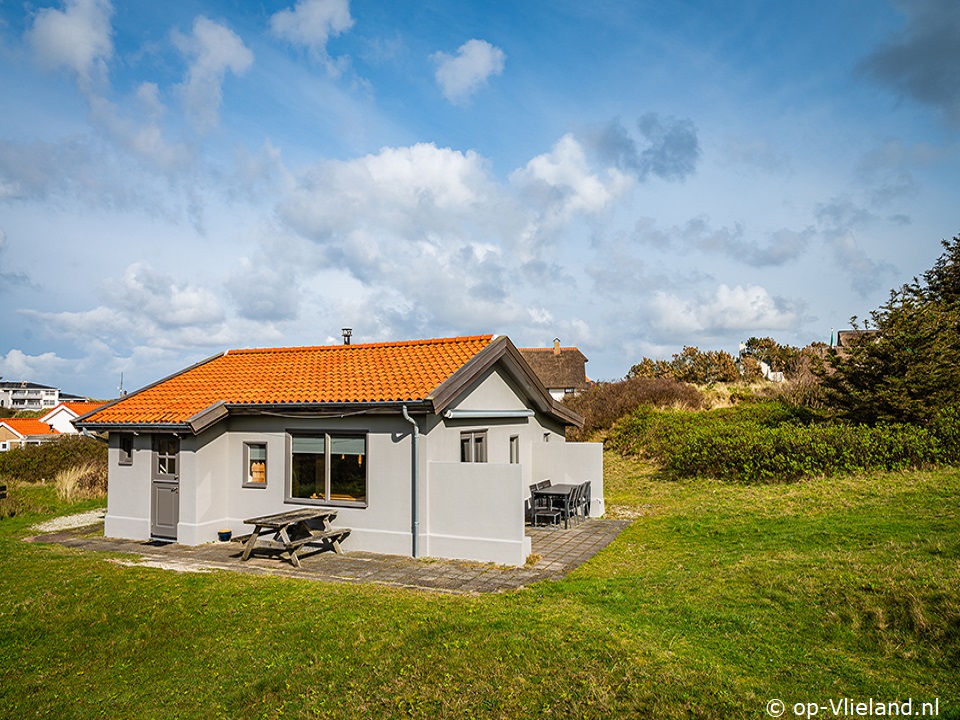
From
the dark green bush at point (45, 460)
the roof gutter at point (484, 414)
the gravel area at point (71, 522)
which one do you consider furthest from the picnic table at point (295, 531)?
the dark green bush at point (45, 460)

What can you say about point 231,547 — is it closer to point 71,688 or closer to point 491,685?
point 71,688

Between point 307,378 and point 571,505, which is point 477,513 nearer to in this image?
point 571,505

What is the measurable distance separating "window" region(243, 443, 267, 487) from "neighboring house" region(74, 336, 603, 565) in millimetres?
21

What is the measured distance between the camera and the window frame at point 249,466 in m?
13.4

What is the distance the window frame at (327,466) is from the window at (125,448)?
3.91m

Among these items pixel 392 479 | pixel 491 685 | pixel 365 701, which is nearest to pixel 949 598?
pixel 491 685

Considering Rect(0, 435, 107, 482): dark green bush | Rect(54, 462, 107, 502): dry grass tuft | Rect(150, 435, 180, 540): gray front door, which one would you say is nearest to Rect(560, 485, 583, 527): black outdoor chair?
Rect(150, 435, 180, 540): gray front door

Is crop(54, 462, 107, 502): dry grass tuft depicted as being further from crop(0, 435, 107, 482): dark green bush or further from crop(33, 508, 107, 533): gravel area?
crop(33, 508, 107, 533): gravel area

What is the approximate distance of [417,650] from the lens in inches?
262

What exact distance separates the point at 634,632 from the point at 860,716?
221cm

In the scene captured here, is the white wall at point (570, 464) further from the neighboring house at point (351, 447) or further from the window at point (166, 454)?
the window at point (166, 454)

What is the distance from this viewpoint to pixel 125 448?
14312 mm

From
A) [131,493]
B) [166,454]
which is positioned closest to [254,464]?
[166,454]

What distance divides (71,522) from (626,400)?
20.2 metres
